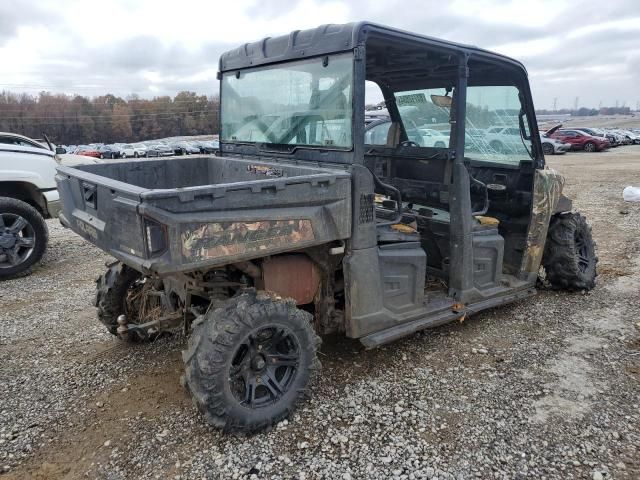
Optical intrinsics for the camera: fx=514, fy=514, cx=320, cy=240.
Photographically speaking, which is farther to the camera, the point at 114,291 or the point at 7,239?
the point at 7,239

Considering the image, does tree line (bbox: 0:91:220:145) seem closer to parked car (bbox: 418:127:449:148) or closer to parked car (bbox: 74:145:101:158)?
parked car (bbox: 74:145:101:158)

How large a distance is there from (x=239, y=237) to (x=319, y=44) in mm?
1496

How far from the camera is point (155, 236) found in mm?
2588

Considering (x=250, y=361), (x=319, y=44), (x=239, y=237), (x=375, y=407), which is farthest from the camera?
(x=319, y=44)

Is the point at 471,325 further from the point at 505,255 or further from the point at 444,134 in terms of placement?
the point at 444,134

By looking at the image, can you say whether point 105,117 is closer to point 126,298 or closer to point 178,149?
point 178,149

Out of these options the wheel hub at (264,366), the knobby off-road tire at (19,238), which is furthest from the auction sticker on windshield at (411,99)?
the knobby off-road tire at (19,238)

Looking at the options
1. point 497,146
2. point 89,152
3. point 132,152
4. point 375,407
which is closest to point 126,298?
point 375,407

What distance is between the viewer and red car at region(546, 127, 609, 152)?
30.3 metres

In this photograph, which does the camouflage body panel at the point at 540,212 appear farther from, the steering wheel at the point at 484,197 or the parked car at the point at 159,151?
the parked car at the point at 159,151

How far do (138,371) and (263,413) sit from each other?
4.13 ft

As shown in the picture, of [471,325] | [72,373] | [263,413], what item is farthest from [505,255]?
[72,373]

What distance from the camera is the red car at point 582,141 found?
3033 cm

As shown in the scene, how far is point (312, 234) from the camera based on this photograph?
3119mm
